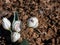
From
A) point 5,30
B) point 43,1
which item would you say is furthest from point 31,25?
point 43,1

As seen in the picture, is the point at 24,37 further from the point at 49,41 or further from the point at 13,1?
the point at 13,1

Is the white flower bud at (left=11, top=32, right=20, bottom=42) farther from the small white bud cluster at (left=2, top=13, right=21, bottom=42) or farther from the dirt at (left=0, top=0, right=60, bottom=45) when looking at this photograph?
the dirt at (left=0, top=0, right=60, bottom=45)

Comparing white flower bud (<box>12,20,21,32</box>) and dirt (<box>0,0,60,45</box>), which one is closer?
white flower bud (<box>12,20,21,32</box>)

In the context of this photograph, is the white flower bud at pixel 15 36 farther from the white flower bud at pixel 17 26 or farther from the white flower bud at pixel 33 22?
the white flower bud at pixel 33 22

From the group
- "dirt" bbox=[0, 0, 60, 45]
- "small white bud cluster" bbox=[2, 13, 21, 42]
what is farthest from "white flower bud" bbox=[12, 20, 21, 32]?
"dirt" bbox=[0, 0, 60, 45]

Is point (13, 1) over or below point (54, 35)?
over

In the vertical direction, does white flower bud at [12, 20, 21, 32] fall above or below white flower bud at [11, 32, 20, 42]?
above

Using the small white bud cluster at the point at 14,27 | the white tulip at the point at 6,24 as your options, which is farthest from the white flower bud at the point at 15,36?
the white tulip at the point at 6,24

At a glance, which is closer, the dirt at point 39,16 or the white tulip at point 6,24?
the white tulip at point 6,24

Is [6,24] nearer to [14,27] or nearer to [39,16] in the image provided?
[14,27]
